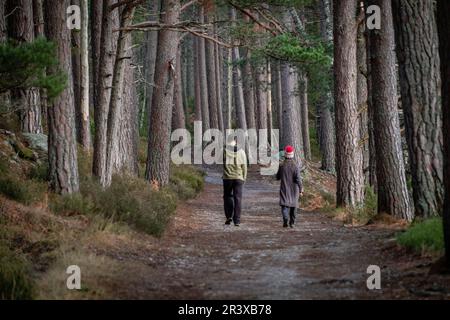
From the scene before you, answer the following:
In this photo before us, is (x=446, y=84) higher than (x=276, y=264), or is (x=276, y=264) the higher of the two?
(x=446, y=84)

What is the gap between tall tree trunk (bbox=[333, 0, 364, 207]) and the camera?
16266mm

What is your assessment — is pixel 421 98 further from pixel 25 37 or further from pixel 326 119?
pixel 326 119

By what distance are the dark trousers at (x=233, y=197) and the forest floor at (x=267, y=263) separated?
0.31 metres

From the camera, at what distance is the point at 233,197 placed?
14516 mm

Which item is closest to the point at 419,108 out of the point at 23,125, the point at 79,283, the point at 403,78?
the point at 403,78

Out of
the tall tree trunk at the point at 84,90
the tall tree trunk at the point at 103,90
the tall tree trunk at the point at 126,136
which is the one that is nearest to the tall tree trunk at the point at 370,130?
the tall tree trunk at the point at 126,136

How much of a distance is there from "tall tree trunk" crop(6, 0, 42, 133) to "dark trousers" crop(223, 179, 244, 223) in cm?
500

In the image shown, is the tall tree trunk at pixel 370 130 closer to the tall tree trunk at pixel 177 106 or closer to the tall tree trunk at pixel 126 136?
the tall tree trunk at pixel 126 136

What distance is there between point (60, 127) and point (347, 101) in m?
7.19

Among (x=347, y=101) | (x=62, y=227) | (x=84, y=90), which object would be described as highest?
(x=84, y=90)

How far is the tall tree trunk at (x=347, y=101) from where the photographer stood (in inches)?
640

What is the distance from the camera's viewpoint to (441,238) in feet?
28.4

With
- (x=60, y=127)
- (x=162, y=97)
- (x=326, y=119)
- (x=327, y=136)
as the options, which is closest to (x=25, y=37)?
(x=162, y=97)

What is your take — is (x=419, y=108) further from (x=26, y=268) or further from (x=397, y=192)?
(x=26, y=268)
